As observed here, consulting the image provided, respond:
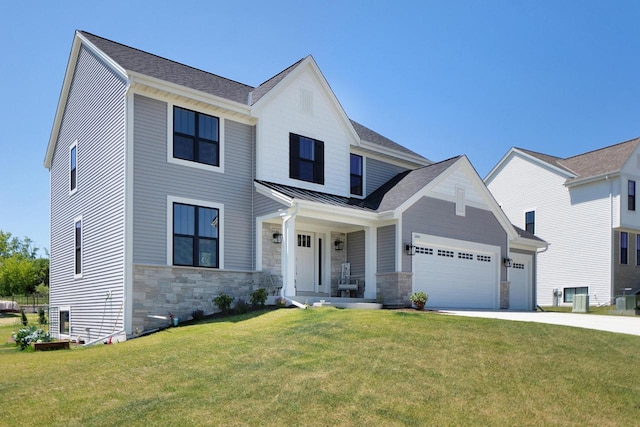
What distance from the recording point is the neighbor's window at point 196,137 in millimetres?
15391

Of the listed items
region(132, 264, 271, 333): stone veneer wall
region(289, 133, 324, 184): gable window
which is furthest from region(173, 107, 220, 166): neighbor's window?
region(132, 264, 271, 333): stone veneer wall

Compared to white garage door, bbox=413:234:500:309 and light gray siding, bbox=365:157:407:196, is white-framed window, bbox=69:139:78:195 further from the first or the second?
white garage door, bbox=413:234:500:309

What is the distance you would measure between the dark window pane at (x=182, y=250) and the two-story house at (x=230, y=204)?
0.04 metres

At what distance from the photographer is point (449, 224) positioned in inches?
742

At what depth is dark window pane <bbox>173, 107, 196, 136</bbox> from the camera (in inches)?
605

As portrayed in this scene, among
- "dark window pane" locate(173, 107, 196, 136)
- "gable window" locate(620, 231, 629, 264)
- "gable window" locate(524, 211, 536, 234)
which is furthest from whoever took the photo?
"gable window" locate(524, 211, 536, 234)

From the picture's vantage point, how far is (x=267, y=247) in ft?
54.2

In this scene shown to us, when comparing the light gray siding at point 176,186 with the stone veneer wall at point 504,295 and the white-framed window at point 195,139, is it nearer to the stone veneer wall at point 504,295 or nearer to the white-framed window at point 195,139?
the white-framed window at point 195,139

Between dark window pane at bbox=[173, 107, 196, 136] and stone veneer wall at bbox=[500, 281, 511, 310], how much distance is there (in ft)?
41.9

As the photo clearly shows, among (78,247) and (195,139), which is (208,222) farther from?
(78,247)

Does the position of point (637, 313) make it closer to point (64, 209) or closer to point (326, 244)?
point (326, 244)

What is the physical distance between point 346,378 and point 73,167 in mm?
14896

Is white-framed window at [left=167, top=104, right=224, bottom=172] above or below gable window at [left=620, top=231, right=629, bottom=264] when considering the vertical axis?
above

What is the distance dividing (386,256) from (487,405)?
421 inches
